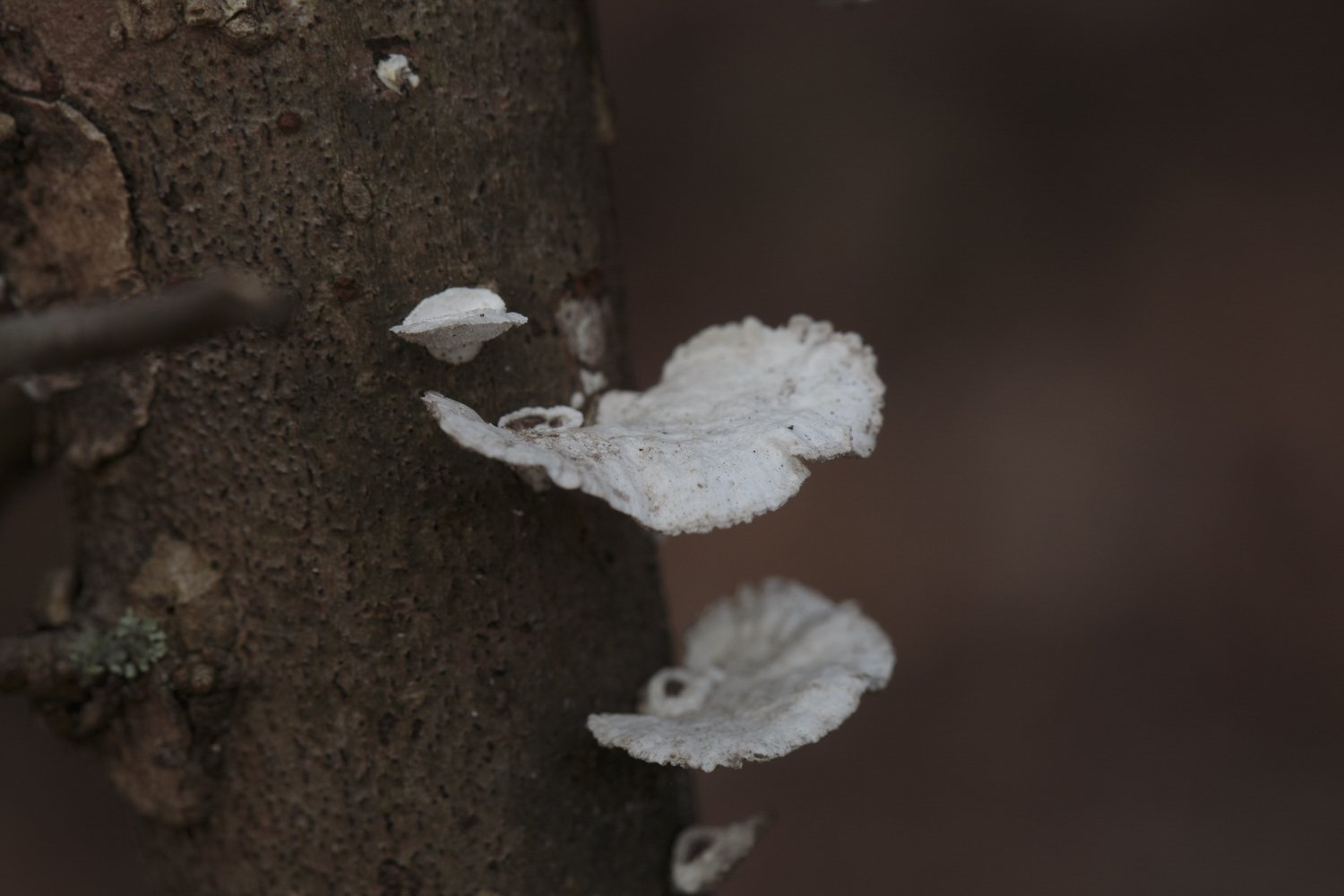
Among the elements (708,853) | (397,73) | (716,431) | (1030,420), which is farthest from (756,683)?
(1030,420)

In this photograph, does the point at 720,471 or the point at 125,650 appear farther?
the point at 125,650

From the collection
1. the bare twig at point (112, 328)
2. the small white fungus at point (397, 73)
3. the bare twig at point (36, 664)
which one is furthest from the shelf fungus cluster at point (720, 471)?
the bare twig at point (36, 664)

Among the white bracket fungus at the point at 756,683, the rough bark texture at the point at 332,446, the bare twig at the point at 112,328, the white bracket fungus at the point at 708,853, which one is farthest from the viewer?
the white bracket fungus at the point at 708,853

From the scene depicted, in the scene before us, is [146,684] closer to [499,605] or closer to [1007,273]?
[499,605]

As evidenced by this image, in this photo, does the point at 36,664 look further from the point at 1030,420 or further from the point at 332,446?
the point at 1030,420

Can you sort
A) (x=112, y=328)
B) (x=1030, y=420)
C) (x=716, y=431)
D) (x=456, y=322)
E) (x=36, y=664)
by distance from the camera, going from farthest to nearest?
1. (x=1030, y=420)
2. (x=36, y=664)
3. (x=716, y=431)
4. (x=456, y=322)
5. (x=112, y=328)

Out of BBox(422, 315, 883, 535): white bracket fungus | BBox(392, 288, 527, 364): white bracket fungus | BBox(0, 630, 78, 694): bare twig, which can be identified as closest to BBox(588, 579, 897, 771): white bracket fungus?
BBox(422, 315, 883, 535): white bracket fungus

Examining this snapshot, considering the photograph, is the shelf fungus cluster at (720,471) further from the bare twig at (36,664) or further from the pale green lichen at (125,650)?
the bare twig at (36,664)
